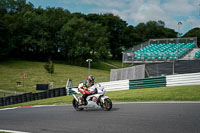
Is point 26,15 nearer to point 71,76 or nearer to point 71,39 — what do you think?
point 71,39

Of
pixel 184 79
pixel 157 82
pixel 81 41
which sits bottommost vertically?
pixel 157 82

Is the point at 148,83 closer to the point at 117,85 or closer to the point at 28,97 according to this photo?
the point at 117,85

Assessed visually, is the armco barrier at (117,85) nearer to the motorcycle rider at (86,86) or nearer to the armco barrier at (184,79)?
the armco barrier at (184,79)

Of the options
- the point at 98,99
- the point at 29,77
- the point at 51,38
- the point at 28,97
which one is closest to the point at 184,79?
the point at 98,99

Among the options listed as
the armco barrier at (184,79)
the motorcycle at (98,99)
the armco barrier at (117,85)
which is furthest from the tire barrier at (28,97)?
the motorcycle at (98,99)

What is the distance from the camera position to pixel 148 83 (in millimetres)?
19203

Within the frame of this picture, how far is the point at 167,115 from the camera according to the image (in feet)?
26.9

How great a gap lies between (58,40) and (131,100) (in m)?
60.8

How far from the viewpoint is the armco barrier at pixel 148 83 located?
18.7 m

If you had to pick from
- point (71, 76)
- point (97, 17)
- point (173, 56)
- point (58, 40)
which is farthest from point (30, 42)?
point (173, 56)

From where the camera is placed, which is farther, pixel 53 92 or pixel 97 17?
pixel 97 17

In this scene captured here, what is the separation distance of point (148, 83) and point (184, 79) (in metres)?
3.00

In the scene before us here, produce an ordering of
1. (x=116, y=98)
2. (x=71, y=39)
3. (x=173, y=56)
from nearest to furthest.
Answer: (x=116, y=98) → (x=173, y=56) → (x=71, y=39)

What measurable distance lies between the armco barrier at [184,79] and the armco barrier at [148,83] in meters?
0.50
